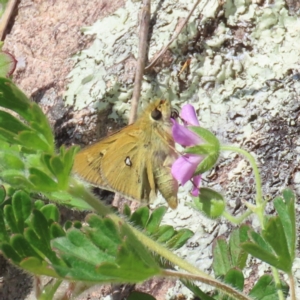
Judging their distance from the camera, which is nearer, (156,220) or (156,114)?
(156,220)

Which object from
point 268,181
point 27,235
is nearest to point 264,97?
point 268,181

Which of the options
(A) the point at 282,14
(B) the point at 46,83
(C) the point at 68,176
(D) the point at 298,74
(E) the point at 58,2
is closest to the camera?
(C) the point at 68,176

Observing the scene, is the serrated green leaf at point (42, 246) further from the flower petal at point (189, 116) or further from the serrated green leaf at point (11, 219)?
the flower petal at point (189, 116)

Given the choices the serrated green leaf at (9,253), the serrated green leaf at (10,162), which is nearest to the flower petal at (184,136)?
the serrated green leaf at (10,162)

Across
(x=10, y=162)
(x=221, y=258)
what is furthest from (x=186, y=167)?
(x=10, y=162)

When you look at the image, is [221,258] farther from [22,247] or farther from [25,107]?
[25,107]

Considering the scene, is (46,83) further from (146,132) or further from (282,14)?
(282,14)

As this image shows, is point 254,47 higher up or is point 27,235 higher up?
point 254,47
